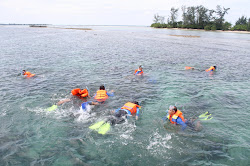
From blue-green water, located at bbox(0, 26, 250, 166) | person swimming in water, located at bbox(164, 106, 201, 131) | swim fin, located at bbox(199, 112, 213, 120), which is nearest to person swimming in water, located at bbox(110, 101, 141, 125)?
blue-green water, located at bbox(0, 26, 250, 166)

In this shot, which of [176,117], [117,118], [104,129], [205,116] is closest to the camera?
[104,129]

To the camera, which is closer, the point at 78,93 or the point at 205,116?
the point at 205,116

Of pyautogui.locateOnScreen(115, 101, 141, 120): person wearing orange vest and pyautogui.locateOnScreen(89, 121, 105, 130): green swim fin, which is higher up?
pyautogui.locateOnScreen(115, 101, 141, 120): person wearing orange vest

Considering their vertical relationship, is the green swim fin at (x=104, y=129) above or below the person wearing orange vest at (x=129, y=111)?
below

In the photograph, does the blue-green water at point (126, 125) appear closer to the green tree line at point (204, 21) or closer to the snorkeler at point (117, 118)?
the snorkeler at point (117, 118)

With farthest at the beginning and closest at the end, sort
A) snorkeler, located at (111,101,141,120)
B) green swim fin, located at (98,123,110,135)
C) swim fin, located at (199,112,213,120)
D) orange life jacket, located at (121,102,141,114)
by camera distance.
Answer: swim fin, located at (199,112,213,120) < orange life jacket, located at (121,102,141,114) < snorkeler, located at (111,101,141,120) < green swim fin, located at (98,123,110,135)

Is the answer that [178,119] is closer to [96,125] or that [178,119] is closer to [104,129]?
[104,129]

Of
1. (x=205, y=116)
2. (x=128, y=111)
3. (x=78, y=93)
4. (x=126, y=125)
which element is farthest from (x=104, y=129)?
(x=205, y=116)

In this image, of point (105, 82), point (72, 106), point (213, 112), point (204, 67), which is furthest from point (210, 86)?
point (72, 106)

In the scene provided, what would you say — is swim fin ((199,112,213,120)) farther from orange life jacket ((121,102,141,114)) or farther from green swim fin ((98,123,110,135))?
green swim fin ((98,123,110,135))

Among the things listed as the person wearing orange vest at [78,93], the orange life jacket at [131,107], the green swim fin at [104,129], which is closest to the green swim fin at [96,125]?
the green swim fin at [104,129]

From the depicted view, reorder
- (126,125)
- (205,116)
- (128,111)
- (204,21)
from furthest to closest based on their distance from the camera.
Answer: (204,21) → (205,116) → (128,111) → (126,125)

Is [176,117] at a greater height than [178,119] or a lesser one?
greater

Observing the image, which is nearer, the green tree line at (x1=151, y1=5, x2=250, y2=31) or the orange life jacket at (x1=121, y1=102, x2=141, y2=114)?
the orange life jacket at (x1=121, y1=102, x2=141, y2=114)
